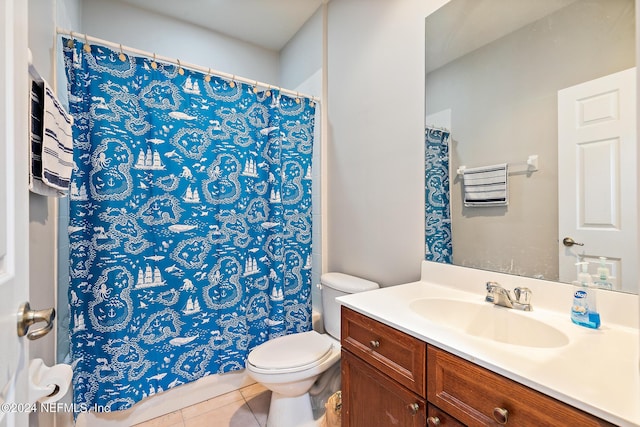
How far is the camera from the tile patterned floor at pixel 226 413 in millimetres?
1568

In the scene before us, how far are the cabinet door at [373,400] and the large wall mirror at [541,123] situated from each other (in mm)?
638

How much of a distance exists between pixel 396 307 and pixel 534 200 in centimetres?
66

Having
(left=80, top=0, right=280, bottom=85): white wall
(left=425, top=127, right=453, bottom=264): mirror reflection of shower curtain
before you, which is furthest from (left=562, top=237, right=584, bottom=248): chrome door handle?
(left=80, top=0, right=280, bottom=85): white wall

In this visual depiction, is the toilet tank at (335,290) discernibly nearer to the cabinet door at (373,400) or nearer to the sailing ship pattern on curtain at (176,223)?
the sailing ship pattern on curtain at (176,223)

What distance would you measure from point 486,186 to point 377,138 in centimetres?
69

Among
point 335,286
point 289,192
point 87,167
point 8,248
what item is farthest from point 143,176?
point 335,286

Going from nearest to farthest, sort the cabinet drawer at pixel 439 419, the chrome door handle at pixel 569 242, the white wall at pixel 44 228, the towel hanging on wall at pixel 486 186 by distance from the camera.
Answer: the cabinet drawer at pixel 439 419 < the chrome door handle at pixel 569 242 < the white wall at pixel 44 228 < the towel hanging on wall at pixel 486 186

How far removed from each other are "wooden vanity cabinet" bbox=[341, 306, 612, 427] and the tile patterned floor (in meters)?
0.78

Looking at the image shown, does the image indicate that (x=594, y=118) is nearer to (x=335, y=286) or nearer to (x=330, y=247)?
(x=335, y=286)

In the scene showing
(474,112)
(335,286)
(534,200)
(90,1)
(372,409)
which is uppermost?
(90,1)

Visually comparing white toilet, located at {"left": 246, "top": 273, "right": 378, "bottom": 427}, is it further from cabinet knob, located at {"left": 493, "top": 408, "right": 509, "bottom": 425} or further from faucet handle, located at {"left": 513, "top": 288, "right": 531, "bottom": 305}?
cabinet knob, located at {"left": 493, "top": 408, "right": 509, "bottom": 425}

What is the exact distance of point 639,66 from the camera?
16.4 inches

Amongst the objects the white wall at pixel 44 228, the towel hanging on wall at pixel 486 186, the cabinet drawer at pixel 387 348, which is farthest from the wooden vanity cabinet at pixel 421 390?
the white wall at pixel 44 228

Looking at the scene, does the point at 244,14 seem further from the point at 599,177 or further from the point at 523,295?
the point at 523,295
